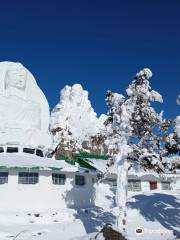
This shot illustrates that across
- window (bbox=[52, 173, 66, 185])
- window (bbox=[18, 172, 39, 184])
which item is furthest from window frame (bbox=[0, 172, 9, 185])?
window (bbox=[52, 173, 66, 185])

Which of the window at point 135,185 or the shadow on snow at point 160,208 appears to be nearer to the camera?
the shadow on snow at point 160,208

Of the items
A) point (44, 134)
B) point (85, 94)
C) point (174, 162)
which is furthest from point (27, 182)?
point (85, 94)

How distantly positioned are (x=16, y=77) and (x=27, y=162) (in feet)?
32.1

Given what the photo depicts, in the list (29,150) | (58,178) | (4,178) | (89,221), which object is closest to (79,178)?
(58,178)

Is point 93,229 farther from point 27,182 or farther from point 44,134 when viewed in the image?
point 44,134

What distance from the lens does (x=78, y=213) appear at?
2958 cm

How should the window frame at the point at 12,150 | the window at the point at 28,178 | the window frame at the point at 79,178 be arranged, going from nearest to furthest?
1. the window at the point at 28,178
2. the window frame at the point at 79,178
3. the window frame at the point at 12,150

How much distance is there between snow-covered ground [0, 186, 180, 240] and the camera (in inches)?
902

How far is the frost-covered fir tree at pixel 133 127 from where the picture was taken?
22.5 meters

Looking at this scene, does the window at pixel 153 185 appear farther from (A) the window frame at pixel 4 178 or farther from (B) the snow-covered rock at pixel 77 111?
(B) the snow-covered rock at pixel 77 111

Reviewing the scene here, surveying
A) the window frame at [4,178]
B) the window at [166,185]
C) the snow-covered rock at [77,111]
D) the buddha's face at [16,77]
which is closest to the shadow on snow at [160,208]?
the window frame at [4,178]

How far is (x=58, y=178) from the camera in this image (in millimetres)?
31828

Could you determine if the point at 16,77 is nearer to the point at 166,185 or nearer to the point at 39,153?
the point at 39,153

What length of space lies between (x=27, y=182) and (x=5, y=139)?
5494 mm
